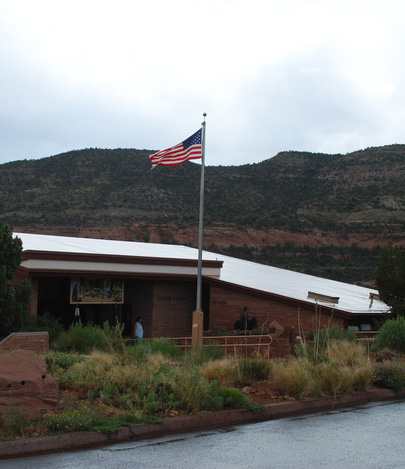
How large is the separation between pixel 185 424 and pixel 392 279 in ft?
46.9

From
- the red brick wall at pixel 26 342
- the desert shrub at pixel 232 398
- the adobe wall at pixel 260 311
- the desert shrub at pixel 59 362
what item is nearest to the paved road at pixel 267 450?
the desert shrub at pixel 232 398

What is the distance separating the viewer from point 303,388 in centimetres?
1118

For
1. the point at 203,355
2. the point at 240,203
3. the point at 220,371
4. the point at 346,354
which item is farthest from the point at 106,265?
the point at 240,203

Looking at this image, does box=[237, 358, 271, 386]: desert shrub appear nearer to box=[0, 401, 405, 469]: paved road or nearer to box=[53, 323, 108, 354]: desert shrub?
box=[0, 401, 405, 469]: paved road

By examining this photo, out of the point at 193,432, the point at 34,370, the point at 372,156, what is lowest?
the point at 193,432

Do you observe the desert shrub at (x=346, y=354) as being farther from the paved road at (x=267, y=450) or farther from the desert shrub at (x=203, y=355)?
the paved road at (x=267, y=450)

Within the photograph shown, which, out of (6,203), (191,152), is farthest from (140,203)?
(191,152)

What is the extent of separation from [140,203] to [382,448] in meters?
66.5

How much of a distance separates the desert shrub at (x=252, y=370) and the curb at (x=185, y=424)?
1.31 meters

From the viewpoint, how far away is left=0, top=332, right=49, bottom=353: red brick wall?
13907 mm

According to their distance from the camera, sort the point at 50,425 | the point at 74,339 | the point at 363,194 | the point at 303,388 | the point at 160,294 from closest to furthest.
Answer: the point at 50,425, the point at 303,388, the point at 74,339, the point at 160,294, the point at 363,194

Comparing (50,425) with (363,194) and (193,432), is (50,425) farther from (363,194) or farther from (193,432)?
(363,194)

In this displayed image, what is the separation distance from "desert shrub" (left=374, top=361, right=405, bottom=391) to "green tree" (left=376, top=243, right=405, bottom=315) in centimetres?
864

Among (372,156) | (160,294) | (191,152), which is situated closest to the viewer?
(191,152)
